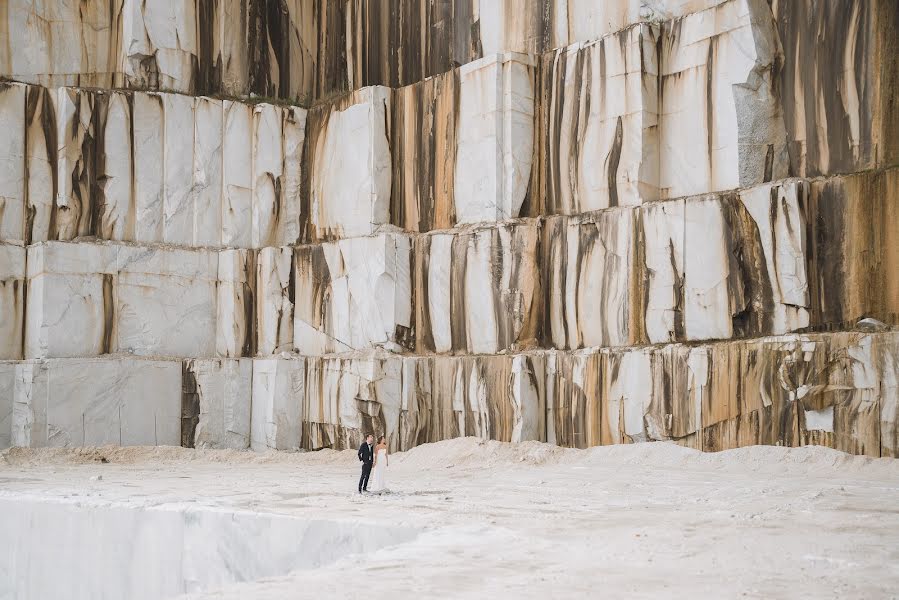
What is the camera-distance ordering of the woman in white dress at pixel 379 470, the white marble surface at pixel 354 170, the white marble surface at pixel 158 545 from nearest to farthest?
the white marble surface at pixel 158 545 → the woman in white dress at pixel 379 470 → the white marble surface at pixel 354 170

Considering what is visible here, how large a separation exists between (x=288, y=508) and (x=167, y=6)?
12594 mm

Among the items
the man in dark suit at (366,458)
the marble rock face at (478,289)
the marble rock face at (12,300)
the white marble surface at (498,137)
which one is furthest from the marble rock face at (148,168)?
the man in dark suit at (366,458)

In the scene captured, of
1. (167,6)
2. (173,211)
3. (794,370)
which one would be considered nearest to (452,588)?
(794,370)

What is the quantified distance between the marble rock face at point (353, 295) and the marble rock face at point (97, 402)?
2.52m

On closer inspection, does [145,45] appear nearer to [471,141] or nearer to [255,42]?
[255,42]

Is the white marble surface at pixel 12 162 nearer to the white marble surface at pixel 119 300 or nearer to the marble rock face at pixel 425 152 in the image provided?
the white marble surface at pixel 119 300

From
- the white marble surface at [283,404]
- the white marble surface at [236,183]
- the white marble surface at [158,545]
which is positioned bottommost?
the white marble surface at [158,545]

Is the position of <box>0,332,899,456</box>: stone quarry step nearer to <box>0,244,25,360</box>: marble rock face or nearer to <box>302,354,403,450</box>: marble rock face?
<box>302,354,403,450</box>: marble rock face

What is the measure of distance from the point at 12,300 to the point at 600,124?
34.5ft

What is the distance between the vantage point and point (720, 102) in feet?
53.9

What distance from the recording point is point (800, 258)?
15.0 meters

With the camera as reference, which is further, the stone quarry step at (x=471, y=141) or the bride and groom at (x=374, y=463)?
the stone quarry step at (x=471, y=141)

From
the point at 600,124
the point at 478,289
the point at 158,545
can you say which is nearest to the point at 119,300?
the point at 478,289

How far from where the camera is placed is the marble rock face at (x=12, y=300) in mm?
20094
